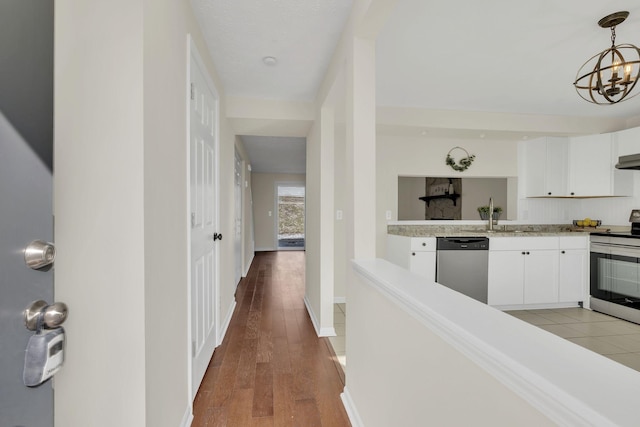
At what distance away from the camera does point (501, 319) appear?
0.78m

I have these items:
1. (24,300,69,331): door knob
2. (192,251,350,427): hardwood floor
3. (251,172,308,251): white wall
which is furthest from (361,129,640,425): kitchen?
(251,172,308,251): white wall

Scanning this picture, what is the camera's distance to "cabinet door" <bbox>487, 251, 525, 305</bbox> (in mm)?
3449

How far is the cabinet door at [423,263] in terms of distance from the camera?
3.36 metres

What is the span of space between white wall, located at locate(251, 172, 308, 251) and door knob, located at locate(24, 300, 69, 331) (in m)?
8.04

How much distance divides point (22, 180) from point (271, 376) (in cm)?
191

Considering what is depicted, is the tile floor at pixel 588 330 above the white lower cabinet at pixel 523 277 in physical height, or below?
below

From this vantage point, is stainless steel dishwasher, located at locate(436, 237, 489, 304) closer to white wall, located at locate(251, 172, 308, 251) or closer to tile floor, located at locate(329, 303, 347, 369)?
tile floor, located at locate(329, 303, 347, 369)

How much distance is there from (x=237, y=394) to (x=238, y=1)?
239 centimetres

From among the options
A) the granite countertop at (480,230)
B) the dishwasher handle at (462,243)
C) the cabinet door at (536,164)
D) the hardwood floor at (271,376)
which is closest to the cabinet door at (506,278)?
the dishwasher handle at (462,243)

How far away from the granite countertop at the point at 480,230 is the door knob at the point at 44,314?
3186 millimetres

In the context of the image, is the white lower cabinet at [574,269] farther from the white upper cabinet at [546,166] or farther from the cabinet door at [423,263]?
the cabinet door at [423,263]

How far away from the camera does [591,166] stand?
3.74 m

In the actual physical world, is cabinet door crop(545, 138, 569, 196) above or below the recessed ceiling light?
below

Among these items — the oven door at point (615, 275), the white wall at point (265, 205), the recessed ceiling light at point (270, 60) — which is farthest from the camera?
the white wall at point (265, 205)
